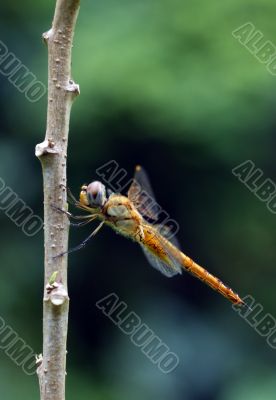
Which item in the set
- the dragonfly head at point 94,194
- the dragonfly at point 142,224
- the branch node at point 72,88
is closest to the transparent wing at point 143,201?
the dragonfly at point 142,224

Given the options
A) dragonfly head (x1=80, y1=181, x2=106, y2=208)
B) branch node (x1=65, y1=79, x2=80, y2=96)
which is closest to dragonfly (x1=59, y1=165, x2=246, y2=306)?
dragonfly head (x1=80, y1=181, x2=106, y2=208)

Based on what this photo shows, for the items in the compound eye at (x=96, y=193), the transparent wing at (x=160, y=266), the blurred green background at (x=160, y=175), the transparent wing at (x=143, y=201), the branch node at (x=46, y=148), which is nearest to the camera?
the branch node at (x=46, y=148)

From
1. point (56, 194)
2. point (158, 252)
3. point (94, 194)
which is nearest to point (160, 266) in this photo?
point (158, 252)

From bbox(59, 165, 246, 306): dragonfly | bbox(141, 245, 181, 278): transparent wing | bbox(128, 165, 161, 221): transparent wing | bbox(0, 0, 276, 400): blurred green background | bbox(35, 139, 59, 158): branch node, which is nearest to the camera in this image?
bbox(35, 139, 59, 158): branch node

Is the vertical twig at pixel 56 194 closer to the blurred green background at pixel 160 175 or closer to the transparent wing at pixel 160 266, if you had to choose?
the transparent wing at pixel 160 266

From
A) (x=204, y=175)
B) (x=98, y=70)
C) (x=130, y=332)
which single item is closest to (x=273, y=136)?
(x=204, y=175)

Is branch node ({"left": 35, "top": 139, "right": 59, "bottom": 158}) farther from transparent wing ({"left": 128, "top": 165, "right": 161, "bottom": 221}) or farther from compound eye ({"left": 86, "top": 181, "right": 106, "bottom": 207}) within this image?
transparent wing ({"left": 128, "top": 165, "right": 161, "bottom": 221})

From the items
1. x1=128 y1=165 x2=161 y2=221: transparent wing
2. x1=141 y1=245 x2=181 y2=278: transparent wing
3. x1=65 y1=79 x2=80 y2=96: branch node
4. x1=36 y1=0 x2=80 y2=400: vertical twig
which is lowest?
x1=36 y1=0 x2=80 y2=400: vertical twig
